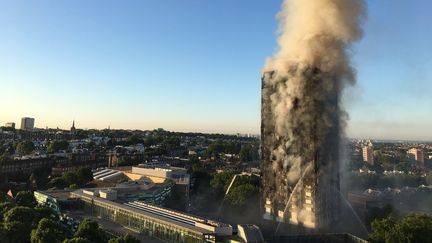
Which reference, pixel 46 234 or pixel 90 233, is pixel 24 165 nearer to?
pixel 46 234

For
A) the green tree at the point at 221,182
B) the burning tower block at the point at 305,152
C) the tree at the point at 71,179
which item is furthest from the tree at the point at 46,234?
the tree at the point at 71,179

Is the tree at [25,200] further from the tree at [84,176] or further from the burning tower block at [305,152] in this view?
the burning tower block at [305,152]

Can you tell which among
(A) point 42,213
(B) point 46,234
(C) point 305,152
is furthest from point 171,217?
(C) point 305,152

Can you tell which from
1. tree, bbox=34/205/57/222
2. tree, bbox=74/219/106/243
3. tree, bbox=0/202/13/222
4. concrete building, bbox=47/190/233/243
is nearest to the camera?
concrete building, bbox=47/190/233/243

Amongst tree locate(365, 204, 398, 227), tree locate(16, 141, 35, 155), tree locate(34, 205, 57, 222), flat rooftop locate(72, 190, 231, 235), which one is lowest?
tree locate(365, 204, 398, 227)

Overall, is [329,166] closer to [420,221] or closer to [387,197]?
[420,221]

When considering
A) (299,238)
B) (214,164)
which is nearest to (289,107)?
(299,238)

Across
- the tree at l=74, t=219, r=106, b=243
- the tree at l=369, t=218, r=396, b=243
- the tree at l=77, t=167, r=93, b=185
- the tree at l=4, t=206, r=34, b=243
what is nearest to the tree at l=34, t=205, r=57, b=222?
the tree at l=4, t=206, r=34, b=243

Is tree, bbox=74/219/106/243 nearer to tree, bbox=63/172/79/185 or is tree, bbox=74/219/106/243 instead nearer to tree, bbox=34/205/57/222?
tree, bbox=34/205/57/222
